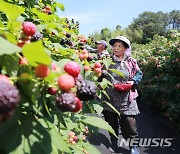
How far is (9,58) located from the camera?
78cm

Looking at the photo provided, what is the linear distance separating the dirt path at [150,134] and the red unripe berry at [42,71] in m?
3.47

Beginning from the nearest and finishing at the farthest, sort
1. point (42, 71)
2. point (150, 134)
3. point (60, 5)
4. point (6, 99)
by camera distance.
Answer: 1. point (6, 99)
2. point (42, 71)
3. point (60, 5)
4. point (150, 134)

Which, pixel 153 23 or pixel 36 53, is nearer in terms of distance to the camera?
pixel 36 53

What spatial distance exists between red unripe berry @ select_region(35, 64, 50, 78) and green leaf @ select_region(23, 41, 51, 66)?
5 centimetres

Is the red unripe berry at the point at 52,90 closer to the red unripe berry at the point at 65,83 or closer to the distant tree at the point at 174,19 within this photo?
the red unripe berry at the point at 65,83

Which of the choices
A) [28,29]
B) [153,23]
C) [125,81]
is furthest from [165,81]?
[153,23]

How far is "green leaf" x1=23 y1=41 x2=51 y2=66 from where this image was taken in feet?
1.95

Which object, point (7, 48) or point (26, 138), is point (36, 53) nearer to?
point (7, 48)

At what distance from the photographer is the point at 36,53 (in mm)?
606

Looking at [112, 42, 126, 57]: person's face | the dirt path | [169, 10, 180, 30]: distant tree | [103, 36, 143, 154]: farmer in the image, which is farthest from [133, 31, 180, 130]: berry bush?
[169, 10, 180, 30]: distant tree

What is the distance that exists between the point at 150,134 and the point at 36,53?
481 centimetres

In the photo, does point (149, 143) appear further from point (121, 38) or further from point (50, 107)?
point (50, 107)

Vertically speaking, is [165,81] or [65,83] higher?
[65,83]

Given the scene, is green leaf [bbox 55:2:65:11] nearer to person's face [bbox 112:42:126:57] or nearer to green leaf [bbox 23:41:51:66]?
person's face [bbox 112:42:126:57]
